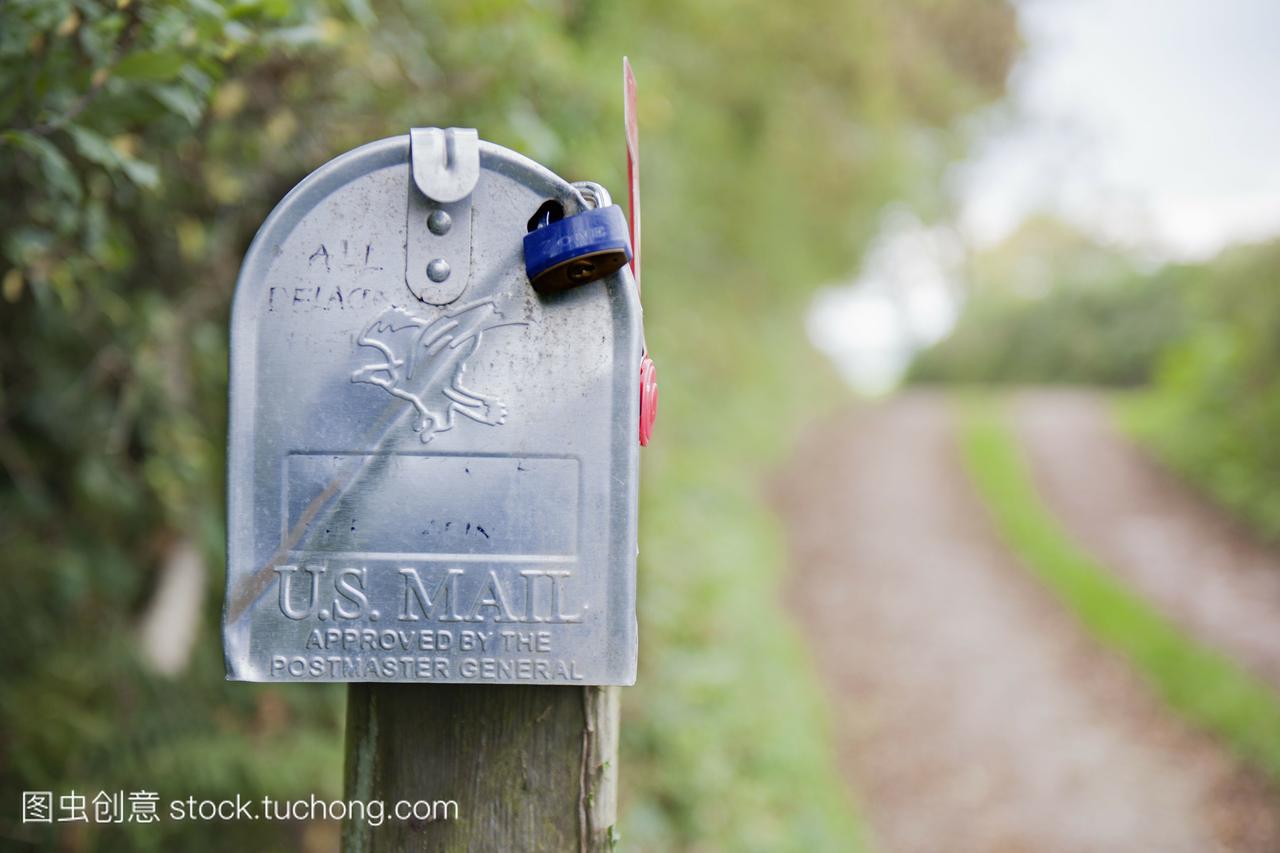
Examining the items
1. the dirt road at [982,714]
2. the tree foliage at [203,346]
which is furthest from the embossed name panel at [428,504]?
the dirt road at [982,714]

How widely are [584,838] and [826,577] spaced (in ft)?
22.9

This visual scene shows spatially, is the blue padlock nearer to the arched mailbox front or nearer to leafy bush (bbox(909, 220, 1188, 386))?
the arched mailbox front

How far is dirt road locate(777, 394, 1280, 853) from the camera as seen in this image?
4.62 m

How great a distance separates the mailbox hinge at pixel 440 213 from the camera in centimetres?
104

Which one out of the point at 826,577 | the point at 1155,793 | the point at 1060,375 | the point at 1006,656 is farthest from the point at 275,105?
the point at 1060,375

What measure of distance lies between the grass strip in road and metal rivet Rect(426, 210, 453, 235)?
5.45m

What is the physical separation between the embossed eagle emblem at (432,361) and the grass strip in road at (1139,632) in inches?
211

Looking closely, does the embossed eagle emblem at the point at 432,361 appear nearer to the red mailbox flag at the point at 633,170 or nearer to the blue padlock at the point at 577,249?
the blue padlock at the point at 577,249

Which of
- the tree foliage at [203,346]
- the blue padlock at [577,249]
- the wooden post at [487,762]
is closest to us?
the blue padlock at [577,249]

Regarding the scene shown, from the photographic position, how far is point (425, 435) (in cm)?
103

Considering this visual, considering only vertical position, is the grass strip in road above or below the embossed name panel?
below

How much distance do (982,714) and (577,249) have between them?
5565 millimetres

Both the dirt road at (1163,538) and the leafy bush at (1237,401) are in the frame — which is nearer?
the dirt road at (1163,538)

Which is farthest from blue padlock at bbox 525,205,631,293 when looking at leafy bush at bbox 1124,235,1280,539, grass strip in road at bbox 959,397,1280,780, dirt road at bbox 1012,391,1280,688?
leafy bush at bbox 1124,235,1280,539
